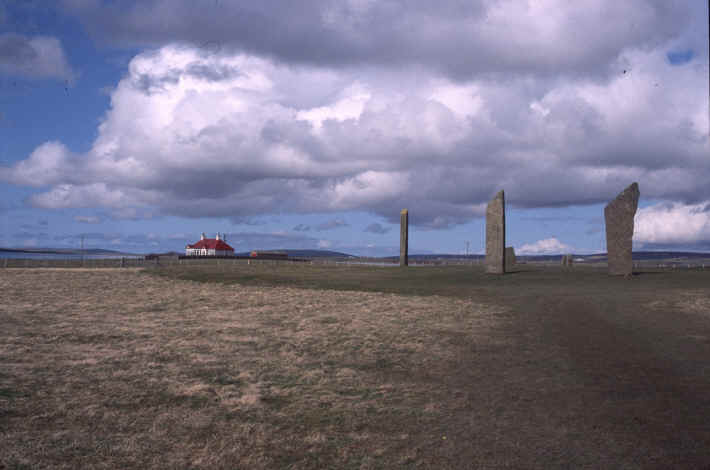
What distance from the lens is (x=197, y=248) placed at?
96.1 metres

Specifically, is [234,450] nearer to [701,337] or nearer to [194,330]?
[194,330]

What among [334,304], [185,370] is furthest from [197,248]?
[185,370]

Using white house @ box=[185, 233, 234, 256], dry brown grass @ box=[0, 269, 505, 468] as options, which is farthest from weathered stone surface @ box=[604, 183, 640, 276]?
white house @ box=[185, 233, 234, 256]

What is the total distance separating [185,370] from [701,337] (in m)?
9.61

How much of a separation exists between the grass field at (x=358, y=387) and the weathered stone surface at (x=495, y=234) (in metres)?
10.8

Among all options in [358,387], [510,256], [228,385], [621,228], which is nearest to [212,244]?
[510,256]

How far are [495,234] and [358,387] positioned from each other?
20.4 meters

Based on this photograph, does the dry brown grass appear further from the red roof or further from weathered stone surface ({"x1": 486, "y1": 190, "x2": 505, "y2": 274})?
the red roof

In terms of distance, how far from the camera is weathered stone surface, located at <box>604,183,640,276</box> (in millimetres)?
23641

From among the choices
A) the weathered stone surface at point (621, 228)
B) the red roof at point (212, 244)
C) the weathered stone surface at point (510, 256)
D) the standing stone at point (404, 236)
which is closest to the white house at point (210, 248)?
the red roof at point (212, 244)

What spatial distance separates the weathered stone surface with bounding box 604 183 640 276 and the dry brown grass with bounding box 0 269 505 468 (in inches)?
484

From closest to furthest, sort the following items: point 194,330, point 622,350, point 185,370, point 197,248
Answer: point 185,370
point 622,350
point 194,330
point 197,248

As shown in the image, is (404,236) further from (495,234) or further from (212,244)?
(212,244)

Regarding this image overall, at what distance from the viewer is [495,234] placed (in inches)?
1041
